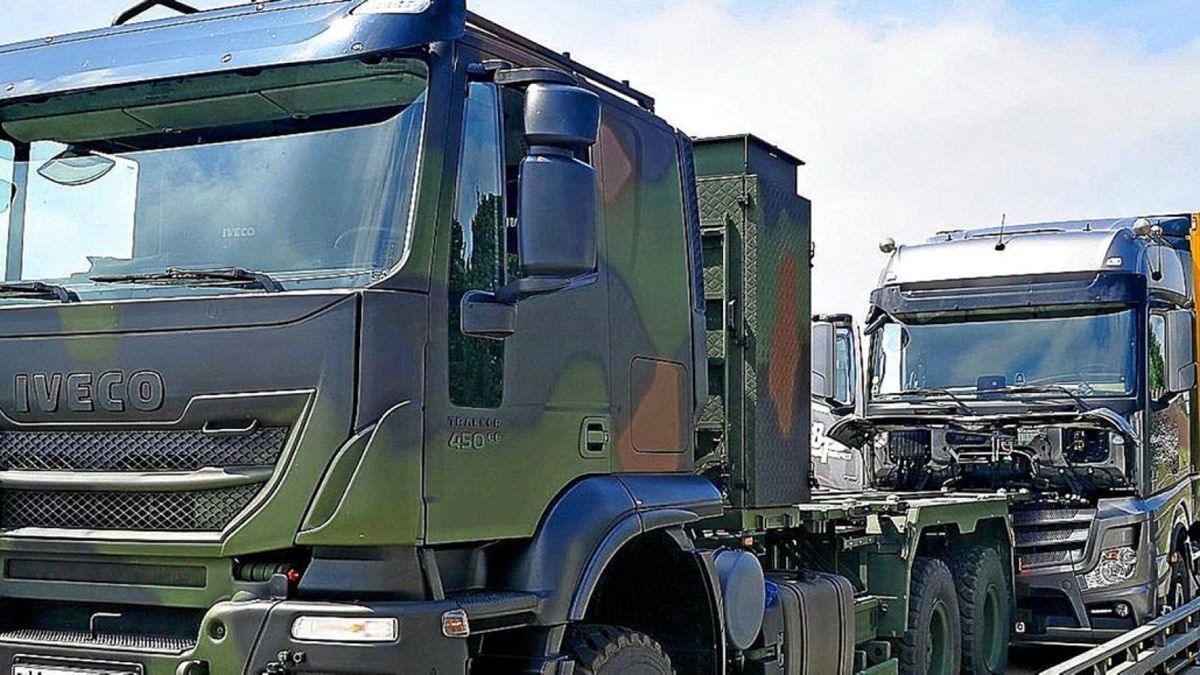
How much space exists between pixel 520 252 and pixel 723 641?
219 centimetres

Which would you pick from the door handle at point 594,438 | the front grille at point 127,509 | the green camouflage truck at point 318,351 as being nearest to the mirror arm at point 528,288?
the green camouflage truck at point 318,351

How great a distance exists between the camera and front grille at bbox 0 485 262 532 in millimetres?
4285

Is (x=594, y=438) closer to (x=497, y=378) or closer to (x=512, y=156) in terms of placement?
(x=497, y=378)

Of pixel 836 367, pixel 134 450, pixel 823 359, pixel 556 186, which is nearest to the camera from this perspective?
pixel 556 186

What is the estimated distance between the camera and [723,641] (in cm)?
571

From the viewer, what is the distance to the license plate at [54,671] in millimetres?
4379

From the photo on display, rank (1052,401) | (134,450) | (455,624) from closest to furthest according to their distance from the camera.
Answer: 1. (455,624)
2. (134,450)
3. (1052,401)

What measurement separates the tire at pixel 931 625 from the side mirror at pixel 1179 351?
2.99 m

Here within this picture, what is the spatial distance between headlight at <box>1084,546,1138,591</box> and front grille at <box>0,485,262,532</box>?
731 centimetres

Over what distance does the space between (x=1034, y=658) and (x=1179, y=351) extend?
8.81 ft

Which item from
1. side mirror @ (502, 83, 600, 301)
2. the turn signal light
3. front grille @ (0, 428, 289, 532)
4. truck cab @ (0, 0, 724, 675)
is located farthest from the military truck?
front grille @ (0, 428, 289, 532)

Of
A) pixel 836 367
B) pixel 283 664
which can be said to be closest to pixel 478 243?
pixel 283 664

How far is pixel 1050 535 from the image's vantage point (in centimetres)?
1011

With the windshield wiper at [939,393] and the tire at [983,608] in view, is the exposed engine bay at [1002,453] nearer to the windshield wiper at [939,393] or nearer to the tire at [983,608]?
the windshield wiper at [939,393]
